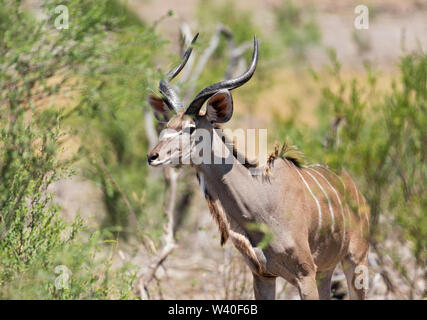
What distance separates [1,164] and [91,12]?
3.92ft

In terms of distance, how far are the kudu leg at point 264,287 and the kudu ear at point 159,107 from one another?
106cm

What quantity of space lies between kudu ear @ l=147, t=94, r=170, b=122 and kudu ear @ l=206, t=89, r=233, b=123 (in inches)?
15.3

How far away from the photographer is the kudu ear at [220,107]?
3.18 m

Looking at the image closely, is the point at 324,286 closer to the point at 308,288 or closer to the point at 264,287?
the point at 264,287

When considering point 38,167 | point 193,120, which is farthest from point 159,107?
point 38,167

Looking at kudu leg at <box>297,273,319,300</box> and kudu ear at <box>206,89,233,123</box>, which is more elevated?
kudu ear at <box>206,89,233,123</box>

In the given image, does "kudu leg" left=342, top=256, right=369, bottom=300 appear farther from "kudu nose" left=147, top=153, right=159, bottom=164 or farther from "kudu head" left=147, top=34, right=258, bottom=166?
"kudu nose" left=147, top=153, right=159, bottom=164

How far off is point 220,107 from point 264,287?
3.48 feet

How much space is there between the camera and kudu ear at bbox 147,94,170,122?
358 cm

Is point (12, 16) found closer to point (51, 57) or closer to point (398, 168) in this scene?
point (51, 57)

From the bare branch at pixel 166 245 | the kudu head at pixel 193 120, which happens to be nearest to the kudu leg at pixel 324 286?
the bare branch at pixel 166 245

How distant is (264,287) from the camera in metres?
3.53

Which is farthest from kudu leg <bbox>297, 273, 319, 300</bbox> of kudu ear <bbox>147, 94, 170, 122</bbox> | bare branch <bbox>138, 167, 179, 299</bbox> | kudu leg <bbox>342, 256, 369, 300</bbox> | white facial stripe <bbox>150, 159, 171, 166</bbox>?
bare branch <bbox>138, 167, 179, 299</bbox>

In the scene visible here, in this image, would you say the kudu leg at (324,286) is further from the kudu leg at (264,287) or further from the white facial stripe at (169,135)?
the white facial stripe at (169,135)
